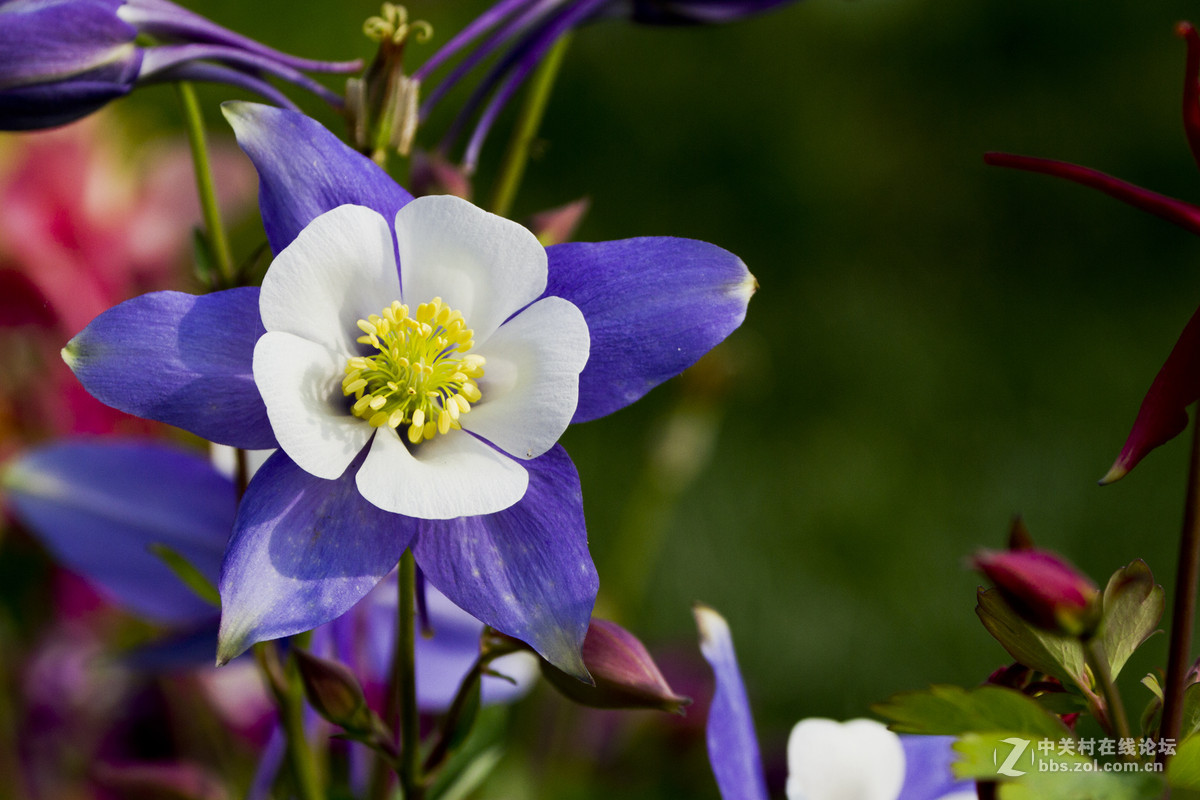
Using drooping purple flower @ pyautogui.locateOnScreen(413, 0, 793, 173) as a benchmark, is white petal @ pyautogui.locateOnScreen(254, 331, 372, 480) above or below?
below

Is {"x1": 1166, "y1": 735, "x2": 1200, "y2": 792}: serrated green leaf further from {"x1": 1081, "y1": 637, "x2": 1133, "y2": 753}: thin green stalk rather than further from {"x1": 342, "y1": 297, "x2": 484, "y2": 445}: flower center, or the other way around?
{"x1": 342, "y1": 297, "x2": 484, "y2": 445}: flower center

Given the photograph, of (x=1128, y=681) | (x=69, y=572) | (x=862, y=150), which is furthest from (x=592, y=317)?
(x=862, y=150)

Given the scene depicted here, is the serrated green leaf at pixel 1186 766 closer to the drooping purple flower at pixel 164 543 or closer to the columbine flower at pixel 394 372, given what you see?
the columbine flower at pixel 394 372

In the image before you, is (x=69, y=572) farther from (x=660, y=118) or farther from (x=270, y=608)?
(x=660, y=118)

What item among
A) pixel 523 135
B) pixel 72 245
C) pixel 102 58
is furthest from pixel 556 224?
pixel 72 245

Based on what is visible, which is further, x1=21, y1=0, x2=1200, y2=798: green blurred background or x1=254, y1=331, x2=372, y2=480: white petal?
x1=21, y1=0, x2=1200, y2=798: green blurred background

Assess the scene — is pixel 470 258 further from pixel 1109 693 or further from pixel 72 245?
pixel 72 245

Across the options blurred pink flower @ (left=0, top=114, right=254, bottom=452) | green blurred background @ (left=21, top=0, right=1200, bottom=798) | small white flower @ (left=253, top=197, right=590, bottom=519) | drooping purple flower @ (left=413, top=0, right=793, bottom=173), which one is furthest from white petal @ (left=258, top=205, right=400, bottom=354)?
green blurred background @ (left=21, top=0, right=1200, bottom=798)
